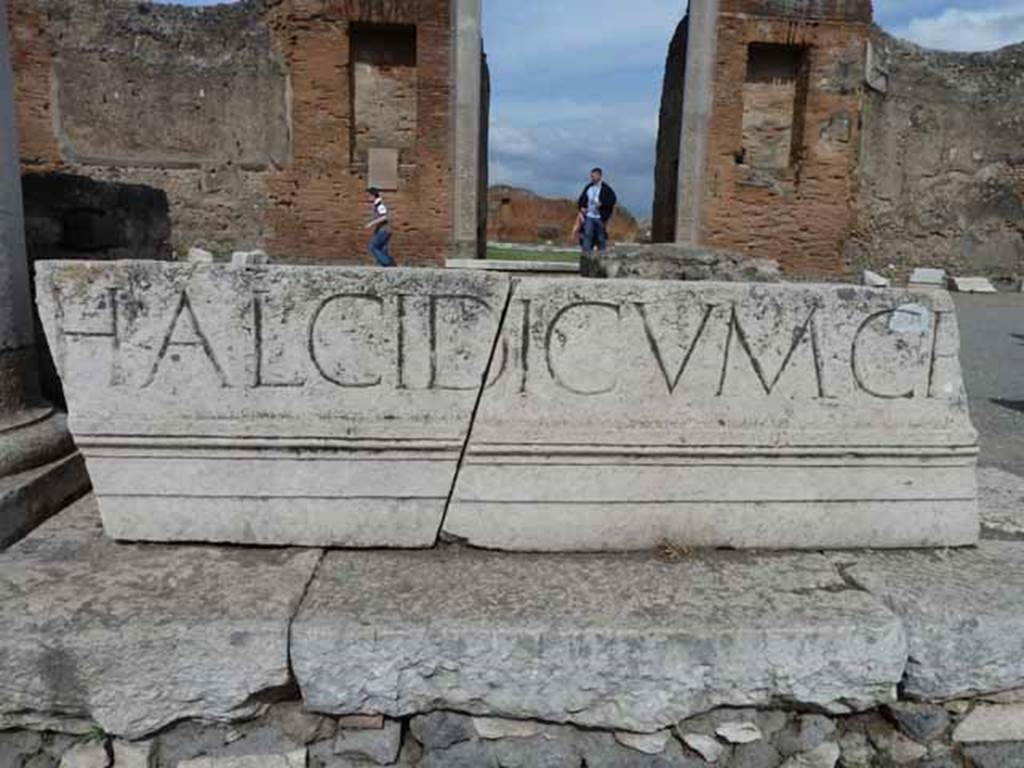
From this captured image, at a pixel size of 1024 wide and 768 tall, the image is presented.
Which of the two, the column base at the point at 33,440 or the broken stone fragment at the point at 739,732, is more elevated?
the column base at the point at 33,440

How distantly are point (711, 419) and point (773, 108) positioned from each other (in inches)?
453

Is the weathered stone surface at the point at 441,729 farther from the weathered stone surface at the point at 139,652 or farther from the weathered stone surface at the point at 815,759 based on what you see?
the weathered stone surface at the point at 815,759

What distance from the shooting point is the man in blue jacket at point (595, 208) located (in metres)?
9.69

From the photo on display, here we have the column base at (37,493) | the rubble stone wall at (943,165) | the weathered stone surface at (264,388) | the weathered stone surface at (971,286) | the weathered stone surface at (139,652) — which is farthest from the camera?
the rubble stone wall at (943,165)

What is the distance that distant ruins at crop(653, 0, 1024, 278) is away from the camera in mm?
10984

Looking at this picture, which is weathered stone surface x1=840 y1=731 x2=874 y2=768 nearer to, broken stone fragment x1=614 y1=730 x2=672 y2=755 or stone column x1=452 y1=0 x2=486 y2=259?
broken stone fragment x1=614 y1=730 x2=672 y2=755

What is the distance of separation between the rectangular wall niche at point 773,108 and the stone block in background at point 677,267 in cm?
831

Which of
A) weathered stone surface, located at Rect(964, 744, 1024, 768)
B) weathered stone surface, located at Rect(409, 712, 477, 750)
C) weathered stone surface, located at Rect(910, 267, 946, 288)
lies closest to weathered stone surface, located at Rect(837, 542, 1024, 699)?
weathered stone surface, located at Rect(964, 744, 1024, 768)

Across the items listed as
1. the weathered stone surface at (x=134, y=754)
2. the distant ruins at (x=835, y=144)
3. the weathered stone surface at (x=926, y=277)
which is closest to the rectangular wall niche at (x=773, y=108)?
the distant ruins at (x=835, y=144)

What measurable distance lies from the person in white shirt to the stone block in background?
641 cm

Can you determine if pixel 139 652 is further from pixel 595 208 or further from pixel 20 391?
pixel 595 208

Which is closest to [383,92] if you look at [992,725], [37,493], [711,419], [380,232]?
[380,232]

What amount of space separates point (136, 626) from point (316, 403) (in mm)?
615

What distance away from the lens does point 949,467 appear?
73.7 inches
